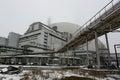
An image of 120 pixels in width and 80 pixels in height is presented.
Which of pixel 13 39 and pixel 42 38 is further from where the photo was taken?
pixel 13 39

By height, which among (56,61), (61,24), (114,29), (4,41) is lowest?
(56,61)

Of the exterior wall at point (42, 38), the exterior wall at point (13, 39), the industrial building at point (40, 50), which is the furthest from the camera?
the exterior wall at point (13, 39)

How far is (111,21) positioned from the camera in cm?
1711

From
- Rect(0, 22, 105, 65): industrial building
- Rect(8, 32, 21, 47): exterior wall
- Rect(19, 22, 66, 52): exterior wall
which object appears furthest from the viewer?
Rect(8, 32, 21, 47): exterior wall

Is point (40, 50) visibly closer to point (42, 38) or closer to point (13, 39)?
point (42, 38)

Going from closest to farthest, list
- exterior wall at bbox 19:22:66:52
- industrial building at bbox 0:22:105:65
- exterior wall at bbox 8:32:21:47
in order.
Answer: industrial building at bbox 0:22:105:65 < exterior wall at bbox 19:22:66:52 < exterior wall at bbox 8:32:21:47

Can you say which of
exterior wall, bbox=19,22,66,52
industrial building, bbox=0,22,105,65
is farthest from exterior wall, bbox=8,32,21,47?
exterior wall, bbox=19,22,66,52

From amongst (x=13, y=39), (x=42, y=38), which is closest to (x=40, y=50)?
(x=42, y=38)

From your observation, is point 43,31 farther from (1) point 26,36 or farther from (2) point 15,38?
(2) point 15,38

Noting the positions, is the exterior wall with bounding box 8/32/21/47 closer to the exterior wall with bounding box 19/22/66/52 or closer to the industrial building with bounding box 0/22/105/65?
the industrial building with bounding box 0/22/105/65

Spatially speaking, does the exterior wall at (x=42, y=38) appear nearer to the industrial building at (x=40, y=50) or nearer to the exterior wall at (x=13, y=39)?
the industrial building at (x=40, y=50)

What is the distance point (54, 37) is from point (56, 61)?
43.8 m

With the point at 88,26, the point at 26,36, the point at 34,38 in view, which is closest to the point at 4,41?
the point at 26,36

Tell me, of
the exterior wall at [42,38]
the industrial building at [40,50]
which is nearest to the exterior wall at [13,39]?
the industrial building at [40,50]
